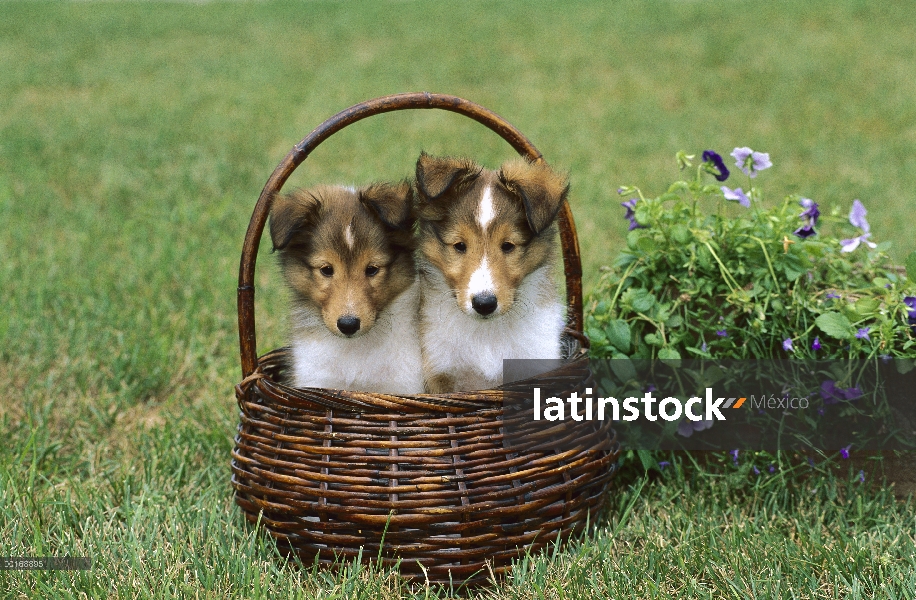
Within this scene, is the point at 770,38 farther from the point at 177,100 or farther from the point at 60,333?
the point at 60,333

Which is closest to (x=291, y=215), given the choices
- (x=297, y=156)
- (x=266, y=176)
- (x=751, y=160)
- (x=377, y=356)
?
(x=297, y=156)

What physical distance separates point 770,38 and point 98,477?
1180 cm

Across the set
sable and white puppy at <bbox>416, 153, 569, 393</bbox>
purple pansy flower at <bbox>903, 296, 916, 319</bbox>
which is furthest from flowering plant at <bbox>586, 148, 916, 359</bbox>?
sable and white puppy at <bbox>416, 153, 569, 393</bbox>

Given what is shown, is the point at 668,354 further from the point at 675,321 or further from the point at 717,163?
the point at 717,163

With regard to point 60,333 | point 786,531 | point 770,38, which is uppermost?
point 770,38

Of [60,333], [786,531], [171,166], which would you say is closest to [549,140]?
[171,166]

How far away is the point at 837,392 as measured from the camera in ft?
12.1

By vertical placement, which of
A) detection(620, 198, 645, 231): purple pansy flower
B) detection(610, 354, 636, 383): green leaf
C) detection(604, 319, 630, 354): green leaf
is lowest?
detection(610, 354, 636, 383): green leaf

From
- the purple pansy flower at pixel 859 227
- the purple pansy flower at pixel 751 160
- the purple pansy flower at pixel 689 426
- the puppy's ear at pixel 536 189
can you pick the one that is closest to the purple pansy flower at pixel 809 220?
the purple pansy flower at pixel 859 227

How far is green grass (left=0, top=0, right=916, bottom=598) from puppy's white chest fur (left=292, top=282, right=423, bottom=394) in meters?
0.69

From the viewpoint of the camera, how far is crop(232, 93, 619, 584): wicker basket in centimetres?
313

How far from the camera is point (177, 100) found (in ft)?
37.0

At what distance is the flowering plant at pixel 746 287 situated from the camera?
3.68 m

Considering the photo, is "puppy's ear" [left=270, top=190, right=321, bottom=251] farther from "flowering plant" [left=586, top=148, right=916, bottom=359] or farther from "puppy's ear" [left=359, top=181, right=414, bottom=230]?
"flowering plant" [left=586, top=148, right=916, bottom=359]
